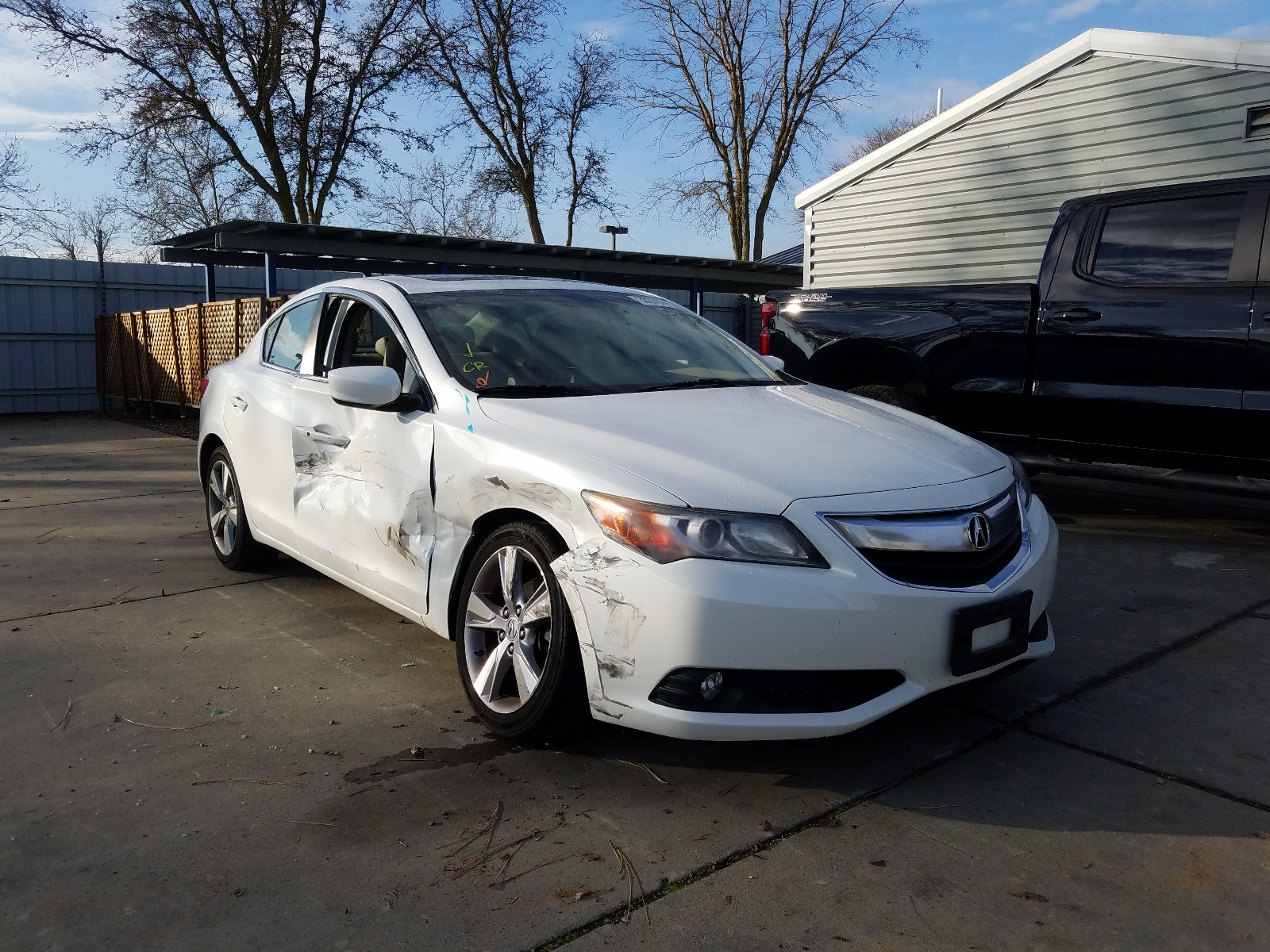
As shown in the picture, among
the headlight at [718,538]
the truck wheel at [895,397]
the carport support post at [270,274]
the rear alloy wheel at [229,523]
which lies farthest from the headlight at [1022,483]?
the carport support post at [270,274]

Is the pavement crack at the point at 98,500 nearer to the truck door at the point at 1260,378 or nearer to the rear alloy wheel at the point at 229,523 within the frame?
the rear alloy wheel at the point at 229,523

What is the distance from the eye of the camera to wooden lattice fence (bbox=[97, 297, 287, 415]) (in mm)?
12281

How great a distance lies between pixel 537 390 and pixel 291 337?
1.90 m

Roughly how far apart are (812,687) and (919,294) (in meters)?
4.30

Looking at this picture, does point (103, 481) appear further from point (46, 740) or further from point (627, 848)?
point (627, 848)

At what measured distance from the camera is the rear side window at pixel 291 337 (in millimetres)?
4770

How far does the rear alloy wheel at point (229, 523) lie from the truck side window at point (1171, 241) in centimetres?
477

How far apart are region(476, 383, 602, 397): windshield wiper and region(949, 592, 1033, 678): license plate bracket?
148 centimetres

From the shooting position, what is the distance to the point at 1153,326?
18.3 feet

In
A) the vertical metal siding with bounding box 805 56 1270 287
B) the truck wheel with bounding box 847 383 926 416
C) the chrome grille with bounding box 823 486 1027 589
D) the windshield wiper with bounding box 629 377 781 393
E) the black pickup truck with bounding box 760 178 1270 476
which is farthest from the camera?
the vertical metal siding with bounding box 805 56 1270 287

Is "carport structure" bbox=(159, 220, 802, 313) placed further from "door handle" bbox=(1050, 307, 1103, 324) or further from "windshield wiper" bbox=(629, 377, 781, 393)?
"windshield wiper" bbox=(629, 377, 781, 393)

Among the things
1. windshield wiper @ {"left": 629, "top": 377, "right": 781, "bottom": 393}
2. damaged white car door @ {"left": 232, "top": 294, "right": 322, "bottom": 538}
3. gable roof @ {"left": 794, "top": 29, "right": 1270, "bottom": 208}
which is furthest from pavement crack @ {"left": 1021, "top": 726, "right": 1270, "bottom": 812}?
gable roof @ {"left": 794, "top": 29, "right": 1270, "bottom": 208}

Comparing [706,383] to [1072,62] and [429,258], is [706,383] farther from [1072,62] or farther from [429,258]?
[429,258]

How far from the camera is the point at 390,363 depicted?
4.05 metres
